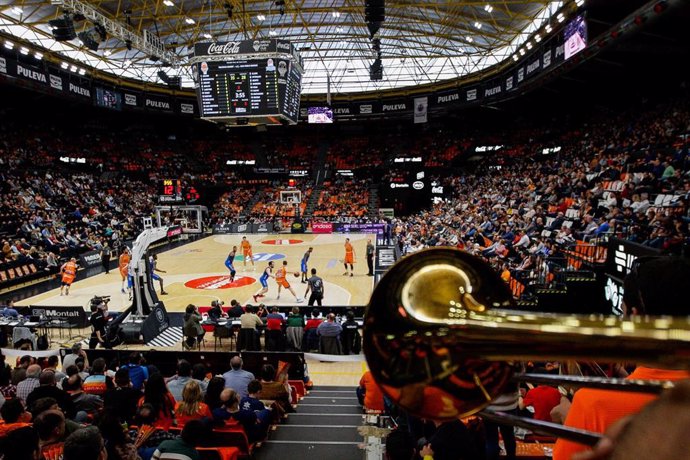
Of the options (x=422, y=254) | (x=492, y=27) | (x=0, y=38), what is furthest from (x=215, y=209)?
(x=422, y=254)

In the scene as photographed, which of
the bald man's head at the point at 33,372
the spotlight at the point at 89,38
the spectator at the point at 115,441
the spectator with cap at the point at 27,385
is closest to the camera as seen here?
the spectator at the point at 115,441

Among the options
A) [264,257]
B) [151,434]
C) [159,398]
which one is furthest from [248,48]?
[151,434]

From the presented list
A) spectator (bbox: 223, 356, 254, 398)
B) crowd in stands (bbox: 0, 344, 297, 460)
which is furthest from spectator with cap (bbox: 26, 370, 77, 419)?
spectator (bbox: 223, 356, 254, 398)

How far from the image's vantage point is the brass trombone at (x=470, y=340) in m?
0.88

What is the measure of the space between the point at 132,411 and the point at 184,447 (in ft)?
7.21

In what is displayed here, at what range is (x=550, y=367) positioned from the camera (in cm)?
545

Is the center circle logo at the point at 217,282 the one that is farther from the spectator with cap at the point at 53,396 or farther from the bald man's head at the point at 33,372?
the spectator with cap at the point at 53,396

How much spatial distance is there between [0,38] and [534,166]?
1314 inches

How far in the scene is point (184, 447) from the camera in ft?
11.2

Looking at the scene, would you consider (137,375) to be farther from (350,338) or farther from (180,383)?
(350,338)

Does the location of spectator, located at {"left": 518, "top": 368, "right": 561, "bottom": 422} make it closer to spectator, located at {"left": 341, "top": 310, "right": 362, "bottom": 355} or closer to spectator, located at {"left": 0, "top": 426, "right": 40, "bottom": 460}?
spectator, located at {"left": 0, "top": 426, "right": 40, "bottom": 460}

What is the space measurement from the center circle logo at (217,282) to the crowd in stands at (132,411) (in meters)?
9.59

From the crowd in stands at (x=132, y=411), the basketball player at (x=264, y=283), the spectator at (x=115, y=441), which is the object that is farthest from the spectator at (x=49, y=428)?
the basketball player at (x=264, y=283)

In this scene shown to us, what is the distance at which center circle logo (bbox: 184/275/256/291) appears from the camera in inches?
659
